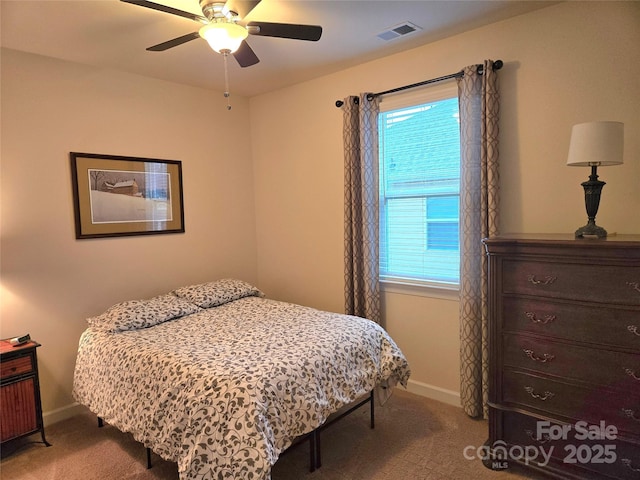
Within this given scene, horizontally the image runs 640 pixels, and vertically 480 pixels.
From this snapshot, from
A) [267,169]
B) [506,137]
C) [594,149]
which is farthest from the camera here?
[267,169]

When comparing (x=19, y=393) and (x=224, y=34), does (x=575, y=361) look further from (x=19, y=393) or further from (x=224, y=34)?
(x=19, y=393)

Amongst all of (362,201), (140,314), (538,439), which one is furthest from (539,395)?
(140,314)

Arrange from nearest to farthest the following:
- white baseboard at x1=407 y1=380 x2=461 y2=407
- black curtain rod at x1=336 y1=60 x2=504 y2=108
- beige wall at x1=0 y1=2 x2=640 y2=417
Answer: beige wall at x1=0 y1=2 x2=640 y2=417 < black curtain rod at x1=336 y1=60 x2=504 y2=108 < white baseboard at x1=407 y1=380 x2=461 y2=407

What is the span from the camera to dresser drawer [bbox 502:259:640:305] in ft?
6.04

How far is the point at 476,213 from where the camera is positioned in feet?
9.11

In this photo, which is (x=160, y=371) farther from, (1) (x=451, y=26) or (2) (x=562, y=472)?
(1) (x=451, y=26)

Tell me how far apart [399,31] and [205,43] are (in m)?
1.35

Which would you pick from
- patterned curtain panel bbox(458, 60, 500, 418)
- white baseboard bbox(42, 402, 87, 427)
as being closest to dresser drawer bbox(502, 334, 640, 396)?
patterned curtain panel bbox(458, 60, 500, 418)

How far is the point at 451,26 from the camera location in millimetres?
2688

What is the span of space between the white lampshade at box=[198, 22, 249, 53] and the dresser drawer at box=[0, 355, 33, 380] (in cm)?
229

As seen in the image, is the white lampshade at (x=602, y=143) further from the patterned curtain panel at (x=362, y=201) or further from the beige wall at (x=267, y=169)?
the patterned curtain panel at (x=362, y=201)

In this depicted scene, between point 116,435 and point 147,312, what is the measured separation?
845 millimetres

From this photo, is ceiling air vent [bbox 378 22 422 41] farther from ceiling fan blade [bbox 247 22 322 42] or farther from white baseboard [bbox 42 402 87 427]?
white baseboard [bbox 42 402 87 427]

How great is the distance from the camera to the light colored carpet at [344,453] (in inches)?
90.8
